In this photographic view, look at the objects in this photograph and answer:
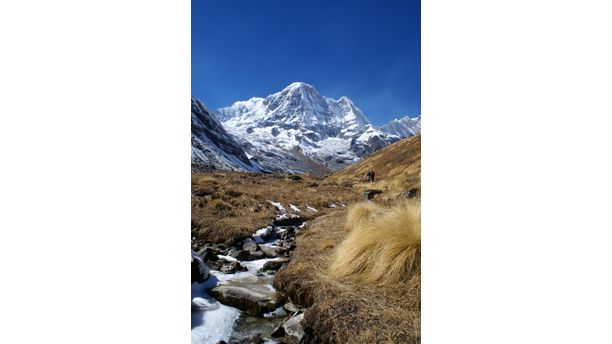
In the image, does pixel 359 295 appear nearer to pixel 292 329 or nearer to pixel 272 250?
pixel 292 329

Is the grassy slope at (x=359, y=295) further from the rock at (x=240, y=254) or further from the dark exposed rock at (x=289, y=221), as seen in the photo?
the dark exposed rock at (x=289, y=221)

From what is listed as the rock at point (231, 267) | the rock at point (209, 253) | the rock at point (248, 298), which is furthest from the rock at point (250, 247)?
the rock at point (248, 298)

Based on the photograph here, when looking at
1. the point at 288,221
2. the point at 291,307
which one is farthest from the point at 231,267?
the point at 288,221
